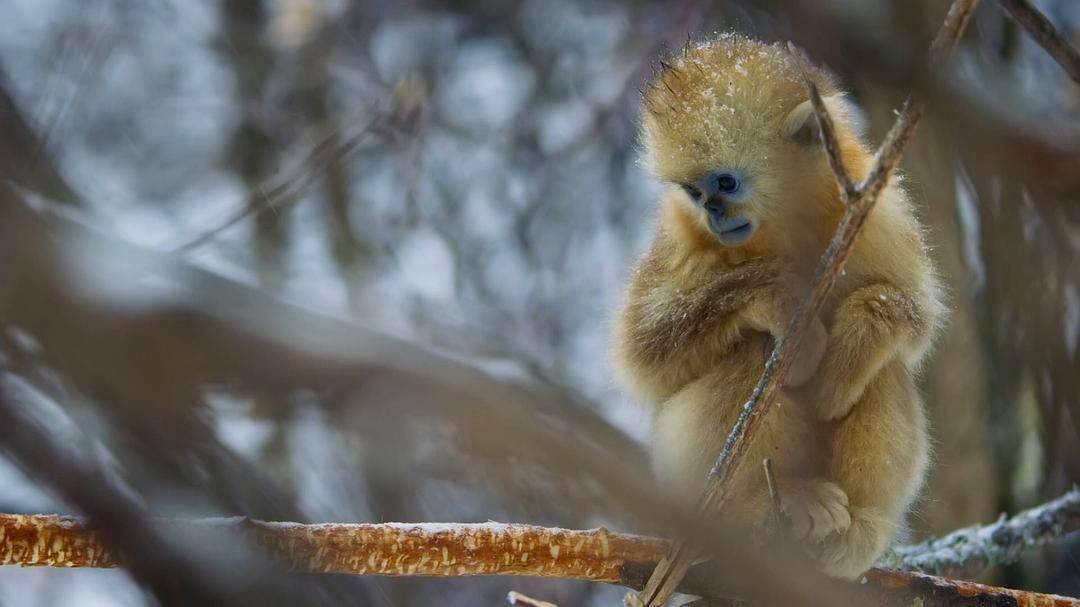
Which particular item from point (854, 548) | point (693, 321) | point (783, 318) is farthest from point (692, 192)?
point (854, 548)

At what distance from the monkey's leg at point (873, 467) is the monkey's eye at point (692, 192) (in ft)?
2.85

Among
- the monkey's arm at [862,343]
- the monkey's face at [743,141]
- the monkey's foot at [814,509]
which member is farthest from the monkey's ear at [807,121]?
the monkey's foot at [814,509]

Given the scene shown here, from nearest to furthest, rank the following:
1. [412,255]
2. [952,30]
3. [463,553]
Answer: [952,30]
[463,553]
[412,255]

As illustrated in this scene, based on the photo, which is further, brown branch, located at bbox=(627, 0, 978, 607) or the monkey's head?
the monkey's head

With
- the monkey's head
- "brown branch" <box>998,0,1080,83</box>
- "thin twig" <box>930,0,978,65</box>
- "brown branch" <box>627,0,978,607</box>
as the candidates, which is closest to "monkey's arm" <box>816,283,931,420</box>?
the monkey's head

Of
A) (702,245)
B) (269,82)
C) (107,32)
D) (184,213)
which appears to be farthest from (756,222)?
(269,82)

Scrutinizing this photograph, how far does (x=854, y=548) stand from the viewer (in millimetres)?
3584

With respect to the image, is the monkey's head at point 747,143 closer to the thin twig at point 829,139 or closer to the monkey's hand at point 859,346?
the monkey's hand at point 859,346

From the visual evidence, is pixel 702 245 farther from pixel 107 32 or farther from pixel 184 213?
pixel 107 32

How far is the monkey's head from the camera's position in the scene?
12.8ft

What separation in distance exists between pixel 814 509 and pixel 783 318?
618mm

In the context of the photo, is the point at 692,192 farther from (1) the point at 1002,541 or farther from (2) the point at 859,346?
A: (1) the point at 1002,541

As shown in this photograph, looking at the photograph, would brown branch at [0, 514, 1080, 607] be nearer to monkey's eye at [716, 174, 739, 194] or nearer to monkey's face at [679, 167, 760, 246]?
monkey's face at [679, 167, 760, 246]

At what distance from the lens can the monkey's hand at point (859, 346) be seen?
12.1 feet
